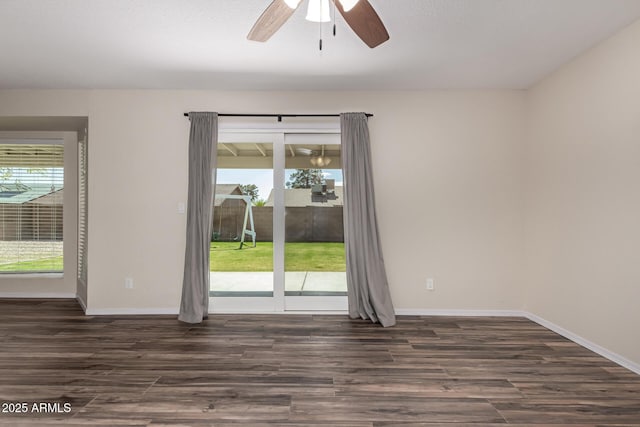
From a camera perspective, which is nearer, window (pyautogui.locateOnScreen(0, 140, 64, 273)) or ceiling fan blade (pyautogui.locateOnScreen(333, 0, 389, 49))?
ceiling fan blade (pyautogui.locateOnScreen(333, 0, 389, 49))

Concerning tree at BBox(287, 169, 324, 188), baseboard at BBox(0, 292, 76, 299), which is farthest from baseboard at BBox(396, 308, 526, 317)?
baseboard at BBox(0, 292, 76, 299)

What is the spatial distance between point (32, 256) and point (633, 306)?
→ 6.74 metres

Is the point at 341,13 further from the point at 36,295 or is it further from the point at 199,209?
the point at 36,295

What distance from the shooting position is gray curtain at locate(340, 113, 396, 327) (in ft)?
13.0

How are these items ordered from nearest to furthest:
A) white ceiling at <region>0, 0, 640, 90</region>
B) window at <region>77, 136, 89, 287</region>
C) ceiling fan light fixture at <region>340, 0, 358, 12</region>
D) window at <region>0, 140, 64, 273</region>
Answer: ceiling fan light fixture at <region>340, 0, 358, 12</region>, white ceiling at <region>0, 0, 640, 90</region>, window at <region>77, 136, 89, 287</region>, window at <region>0, 140, 64, 273</region>

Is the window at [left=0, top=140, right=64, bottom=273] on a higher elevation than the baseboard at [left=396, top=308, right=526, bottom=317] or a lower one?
higher

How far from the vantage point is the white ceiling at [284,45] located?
250 cm

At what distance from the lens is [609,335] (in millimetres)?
2967

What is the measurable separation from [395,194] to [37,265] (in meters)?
4.93

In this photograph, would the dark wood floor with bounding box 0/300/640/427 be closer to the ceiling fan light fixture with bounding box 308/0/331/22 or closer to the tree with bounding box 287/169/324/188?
the tree with bounding box 287/169/324/188

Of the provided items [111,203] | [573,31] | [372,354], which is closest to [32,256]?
[111,203]

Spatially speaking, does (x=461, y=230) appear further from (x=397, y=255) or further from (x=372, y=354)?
(x=372, y=354)

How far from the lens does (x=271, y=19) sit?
201 centimetres

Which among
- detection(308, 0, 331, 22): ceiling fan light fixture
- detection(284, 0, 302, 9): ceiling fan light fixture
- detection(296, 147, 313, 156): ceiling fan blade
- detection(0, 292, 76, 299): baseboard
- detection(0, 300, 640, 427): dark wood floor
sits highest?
detection(308, 0, 331, 22): ceiling fan light fixture
